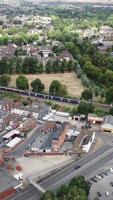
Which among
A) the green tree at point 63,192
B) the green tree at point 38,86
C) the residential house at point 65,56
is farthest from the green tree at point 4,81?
the green tree at point 63,192

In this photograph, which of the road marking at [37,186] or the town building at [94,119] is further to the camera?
the town building at [94,119]

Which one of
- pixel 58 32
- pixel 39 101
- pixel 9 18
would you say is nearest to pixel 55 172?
pixel 39 101

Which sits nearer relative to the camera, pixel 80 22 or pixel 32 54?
pixel 32 54

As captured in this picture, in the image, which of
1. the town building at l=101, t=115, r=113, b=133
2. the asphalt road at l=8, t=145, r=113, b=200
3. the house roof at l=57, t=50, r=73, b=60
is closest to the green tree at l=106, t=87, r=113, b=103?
the town building at l=101, t=115, r=113, b=133

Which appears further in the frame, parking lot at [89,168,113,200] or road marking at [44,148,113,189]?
road marking at [44,148,113,189]

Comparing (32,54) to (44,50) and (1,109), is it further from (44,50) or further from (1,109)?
→ (1,109)

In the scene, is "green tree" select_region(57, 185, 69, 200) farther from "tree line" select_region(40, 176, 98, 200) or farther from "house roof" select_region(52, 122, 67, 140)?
"house roof" select_region(52, 122, 67, 140)

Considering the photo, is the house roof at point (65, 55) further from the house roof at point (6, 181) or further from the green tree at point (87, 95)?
the house roof at point (6, 181)
